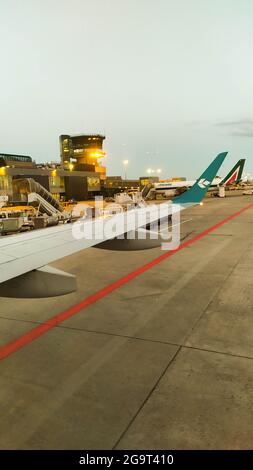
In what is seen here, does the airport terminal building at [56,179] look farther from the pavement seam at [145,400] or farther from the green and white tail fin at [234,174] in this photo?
the pavement seam at [145,400]

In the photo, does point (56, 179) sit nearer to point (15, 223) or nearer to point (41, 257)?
point (15, 223)

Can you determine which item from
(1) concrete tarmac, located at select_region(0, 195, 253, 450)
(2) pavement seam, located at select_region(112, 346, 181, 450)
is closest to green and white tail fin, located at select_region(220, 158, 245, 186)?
(1) concrete tarmac, located at select_region(0, 195, 253, 450)

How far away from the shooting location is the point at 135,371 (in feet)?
17.0

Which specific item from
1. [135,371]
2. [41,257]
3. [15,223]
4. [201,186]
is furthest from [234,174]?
[41,257]

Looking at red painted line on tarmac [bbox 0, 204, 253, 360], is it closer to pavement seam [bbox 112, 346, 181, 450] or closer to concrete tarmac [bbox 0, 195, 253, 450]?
concrete tarmac [bbox 0, 195, 253, 450]

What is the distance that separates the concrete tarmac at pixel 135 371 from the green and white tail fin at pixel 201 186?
8.27 ft

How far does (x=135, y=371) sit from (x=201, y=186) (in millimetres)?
5218

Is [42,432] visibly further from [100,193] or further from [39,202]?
[100,193]

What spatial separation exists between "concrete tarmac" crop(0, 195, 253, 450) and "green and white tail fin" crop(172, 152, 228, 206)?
2522 mm

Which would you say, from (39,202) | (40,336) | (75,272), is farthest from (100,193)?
(40,336)

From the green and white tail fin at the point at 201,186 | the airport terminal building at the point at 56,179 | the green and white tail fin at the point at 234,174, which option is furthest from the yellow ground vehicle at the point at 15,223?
the green and white tail fin at the point at 234,174

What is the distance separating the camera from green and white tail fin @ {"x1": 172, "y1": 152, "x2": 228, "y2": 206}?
8344 mm

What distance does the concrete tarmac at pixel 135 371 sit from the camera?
3.89 metres

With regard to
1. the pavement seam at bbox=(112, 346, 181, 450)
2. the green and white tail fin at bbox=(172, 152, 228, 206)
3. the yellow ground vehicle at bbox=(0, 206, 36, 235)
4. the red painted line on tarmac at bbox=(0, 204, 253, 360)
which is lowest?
the pavement seam at bbox=(112, 346, 181, 450)
